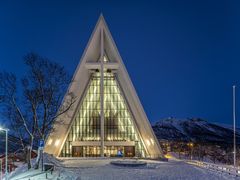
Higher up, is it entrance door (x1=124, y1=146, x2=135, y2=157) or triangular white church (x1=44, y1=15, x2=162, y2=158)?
triangular white church (x1=44, y1=15, x2=162, y2=158)

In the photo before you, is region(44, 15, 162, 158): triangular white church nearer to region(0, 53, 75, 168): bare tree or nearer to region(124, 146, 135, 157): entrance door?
region(124, 146, 135, 157): entrance door

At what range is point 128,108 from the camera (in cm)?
3631

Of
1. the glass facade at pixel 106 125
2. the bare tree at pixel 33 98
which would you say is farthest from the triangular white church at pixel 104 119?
the bare tree at pixel 33 98

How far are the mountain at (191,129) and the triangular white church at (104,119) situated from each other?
4183 inches

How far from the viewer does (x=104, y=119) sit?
36.6m

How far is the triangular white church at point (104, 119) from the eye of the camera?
34.0 meters

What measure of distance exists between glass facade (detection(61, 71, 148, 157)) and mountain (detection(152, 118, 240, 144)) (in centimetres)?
10612

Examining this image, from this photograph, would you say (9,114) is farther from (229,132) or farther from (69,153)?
(229,132)

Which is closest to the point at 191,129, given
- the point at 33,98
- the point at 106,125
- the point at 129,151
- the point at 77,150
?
the point at 129,151

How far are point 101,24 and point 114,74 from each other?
22.8 ft

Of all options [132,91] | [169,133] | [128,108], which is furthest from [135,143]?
[169,133]

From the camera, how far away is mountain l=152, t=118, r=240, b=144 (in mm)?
149337

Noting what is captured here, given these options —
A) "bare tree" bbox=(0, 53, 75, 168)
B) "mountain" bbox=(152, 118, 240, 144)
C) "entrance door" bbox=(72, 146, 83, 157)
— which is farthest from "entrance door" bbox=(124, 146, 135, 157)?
"mountain" bbox=(152, 118, 240, 144)

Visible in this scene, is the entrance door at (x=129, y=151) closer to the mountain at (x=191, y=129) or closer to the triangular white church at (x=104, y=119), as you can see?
the triangular white church at (x=104, y=119)
